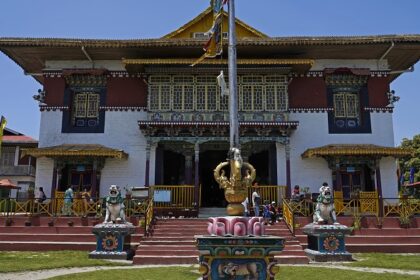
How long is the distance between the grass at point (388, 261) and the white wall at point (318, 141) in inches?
312

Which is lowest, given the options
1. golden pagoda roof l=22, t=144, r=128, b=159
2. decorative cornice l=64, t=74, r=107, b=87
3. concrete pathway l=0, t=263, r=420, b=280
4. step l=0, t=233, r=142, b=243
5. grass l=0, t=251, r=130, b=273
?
concrete pathway l=0, t=263, r=420, b=280

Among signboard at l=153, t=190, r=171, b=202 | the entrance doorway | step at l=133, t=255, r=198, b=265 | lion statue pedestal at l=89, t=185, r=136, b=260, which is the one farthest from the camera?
the entrance doorway

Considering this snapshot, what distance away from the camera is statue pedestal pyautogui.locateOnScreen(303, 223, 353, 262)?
45.6ft

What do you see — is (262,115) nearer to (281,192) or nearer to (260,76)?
(260,76)

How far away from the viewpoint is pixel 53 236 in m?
16.2

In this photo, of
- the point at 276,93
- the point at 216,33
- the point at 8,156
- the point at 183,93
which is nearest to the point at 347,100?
the point at 276,93

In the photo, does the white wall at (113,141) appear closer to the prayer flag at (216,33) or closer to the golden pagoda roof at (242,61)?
the golden pagoda roof at (242,61)

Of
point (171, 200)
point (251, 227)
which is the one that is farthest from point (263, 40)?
point (251, 227)

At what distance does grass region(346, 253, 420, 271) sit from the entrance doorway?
1222 centimetres

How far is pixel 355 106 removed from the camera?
77.7 feet

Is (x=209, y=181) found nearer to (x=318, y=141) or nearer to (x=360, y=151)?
(x=318, y=141)

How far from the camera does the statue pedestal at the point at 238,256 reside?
6.30 metres

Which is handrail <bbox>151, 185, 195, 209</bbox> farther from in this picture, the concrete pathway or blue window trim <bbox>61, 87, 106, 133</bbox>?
the concrete pathway

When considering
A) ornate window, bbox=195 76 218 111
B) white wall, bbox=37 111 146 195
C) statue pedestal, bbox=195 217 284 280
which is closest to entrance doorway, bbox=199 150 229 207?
ornate window, bbox=195 76 218 111
